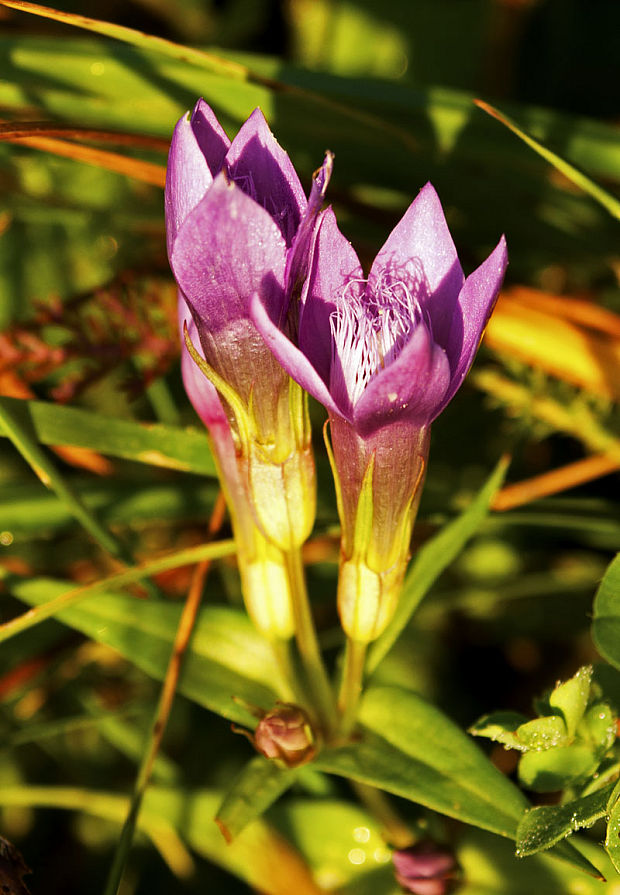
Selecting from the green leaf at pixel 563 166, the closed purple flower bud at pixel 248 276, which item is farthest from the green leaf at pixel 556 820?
the green leaf at pixel 563 166

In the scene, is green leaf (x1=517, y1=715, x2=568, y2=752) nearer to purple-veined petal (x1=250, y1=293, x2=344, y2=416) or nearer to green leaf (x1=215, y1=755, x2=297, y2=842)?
green leaf (x1=215, y1=755, x2=297, y2=842)

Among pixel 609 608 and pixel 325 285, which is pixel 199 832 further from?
pixel 325 285

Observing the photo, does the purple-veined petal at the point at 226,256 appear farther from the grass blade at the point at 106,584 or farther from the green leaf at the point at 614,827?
the green leaf at the point at 614,827

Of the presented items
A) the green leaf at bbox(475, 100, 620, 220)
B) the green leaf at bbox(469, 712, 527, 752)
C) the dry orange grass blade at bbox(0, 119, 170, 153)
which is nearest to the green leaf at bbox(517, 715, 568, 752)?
the green leaf at bbox(469, 712, 527, 752)

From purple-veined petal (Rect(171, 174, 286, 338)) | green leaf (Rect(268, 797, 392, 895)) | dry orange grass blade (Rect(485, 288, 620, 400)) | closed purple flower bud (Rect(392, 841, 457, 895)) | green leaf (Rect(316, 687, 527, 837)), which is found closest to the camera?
purple-veined petal (Rect(171, 174, 286, 338))

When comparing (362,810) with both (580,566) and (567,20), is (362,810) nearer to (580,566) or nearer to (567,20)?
(580,566)

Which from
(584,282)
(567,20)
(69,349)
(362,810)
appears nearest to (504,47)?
(567,20)
